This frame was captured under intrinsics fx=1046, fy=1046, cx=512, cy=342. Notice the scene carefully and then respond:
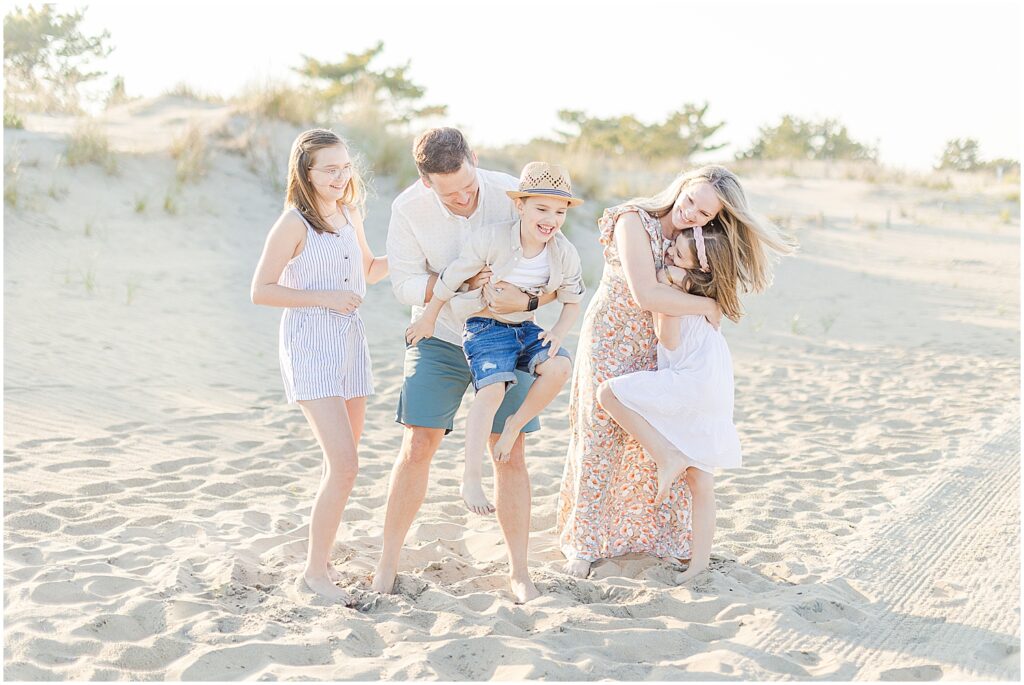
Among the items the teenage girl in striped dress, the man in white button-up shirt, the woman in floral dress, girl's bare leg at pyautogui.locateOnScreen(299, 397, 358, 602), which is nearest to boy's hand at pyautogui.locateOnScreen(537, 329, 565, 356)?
the man in white button-up shirt

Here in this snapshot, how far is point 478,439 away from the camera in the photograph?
4.06 metres

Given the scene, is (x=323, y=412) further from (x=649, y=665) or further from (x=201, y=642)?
(x=649, y=665)

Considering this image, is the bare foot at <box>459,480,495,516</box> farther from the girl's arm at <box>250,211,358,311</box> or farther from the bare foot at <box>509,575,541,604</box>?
the girl's arm at <box>250,211,358,311</box>

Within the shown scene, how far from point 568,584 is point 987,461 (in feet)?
10.9

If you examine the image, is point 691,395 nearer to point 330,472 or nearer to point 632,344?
point 632,344

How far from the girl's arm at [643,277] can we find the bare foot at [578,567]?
1.18 meters

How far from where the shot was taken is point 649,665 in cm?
365

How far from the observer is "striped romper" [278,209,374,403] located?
4160 mm

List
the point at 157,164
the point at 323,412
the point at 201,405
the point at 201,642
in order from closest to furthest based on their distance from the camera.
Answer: the point at 201,642
the point at 323,412
the point at 201,405
the point at 157,164

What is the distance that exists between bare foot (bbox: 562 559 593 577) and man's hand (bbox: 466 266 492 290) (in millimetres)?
1350

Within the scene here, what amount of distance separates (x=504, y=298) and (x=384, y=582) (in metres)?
1.31

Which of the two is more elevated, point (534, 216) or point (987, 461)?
point (534, 216)

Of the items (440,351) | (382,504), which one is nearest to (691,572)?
(440,351)

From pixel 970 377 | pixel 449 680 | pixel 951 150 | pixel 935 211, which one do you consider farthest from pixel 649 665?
pixel 951 150
